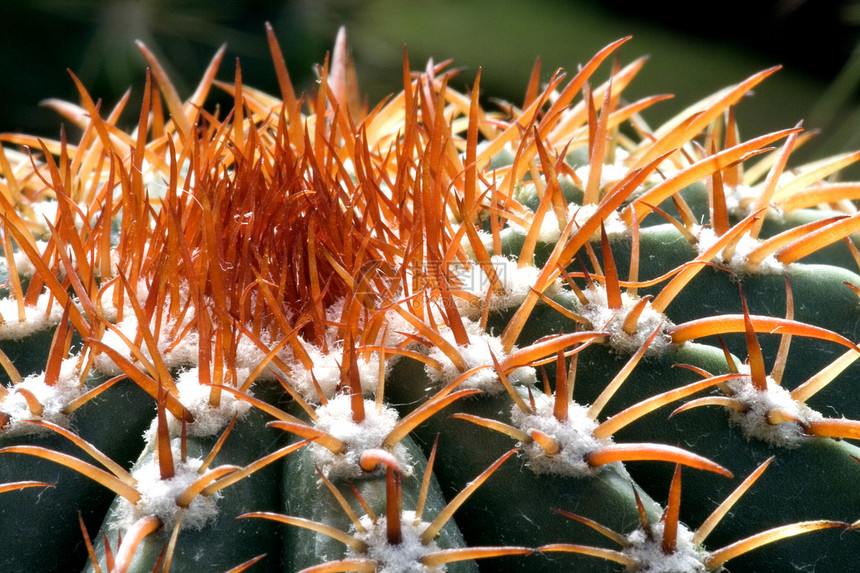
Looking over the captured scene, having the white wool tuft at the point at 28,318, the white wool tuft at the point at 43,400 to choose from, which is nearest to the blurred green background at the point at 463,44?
the white wool tuft at the point at 28,318

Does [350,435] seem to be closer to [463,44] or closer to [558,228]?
[558,228]

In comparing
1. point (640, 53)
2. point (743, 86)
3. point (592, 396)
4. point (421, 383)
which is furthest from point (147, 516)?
point (640, 53)

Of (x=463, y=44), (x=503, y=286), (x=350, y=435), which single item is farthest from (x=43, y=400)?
(x=463, y=44)

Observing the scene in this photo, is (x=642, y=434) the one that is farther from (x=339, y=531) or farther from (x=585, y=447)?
(x=339, y=531)

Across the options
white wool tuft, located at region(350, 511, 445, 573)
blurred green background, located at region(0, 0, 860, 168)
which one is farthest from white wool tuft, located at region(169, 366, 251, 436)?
blurred green background, located at region(0, 0, 860, 168)

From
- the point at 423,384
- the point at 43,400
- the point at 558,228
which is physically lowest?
the point at 43,400

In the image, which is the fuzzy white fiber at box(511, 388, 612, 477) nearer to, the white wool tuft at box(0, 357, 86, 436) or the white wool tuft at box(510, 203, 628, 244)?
the white wool tuft at box(510, 203, 628, 244)
